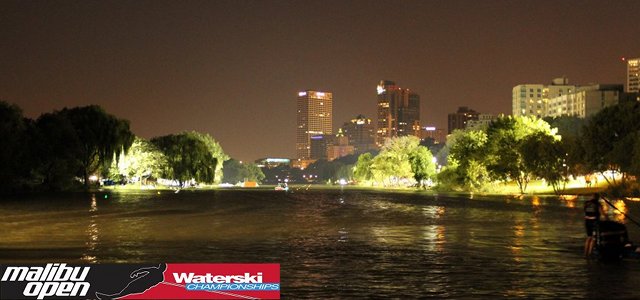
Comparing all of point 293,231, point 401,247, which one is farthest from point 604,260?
point 293,231

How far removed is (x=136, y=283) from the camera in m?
12.2

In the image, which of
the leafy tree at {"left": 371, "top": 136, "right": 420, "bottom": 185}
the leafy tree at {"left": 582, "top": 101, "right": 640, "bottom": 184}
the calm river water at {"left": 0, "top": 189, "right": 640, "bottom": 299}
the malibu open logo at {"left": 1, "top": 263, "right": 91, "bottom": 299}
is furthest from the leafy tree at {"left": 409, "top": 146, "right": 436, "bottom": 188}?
the malibu open logo at {"left": 1, "top": 263, "right": 91, "bottom": 299}

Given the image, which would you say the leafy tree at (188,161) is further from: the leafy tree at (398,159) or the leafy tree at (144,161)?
the leafy tree at (398,159)

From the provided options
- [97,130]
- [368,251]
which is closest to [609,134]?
[368,251]

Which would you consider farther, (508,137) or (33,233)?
(508,137)

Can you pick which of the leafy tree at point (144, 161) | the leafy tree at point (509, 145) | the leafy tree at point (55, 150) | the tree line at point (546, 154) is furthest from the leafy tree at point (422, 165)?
the leafy tree at point (55, 150)

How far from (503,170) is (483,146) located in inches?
250

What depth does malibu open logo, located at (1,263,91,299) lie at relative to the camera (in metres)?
11.5

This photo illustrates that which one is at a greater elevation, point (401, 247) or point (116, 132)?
point (116, 132)

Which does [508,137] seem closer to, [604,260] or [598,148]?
[598,148]

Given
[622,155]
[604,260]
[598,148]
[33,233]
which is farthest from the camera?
[598,148]

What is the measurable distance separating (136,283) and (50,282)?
1.38 m

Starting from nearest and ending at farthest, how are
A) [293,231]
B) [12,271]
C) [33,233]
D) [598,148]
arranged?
[12,271], [33,233], [293,231], [598,148]

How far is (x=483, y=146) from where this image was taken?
10838cm
